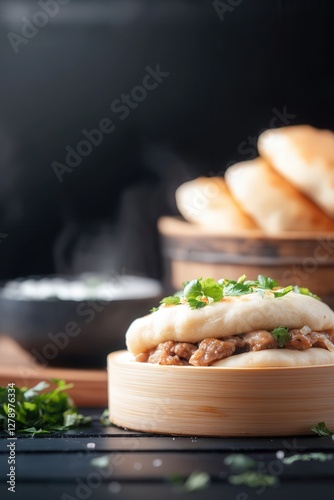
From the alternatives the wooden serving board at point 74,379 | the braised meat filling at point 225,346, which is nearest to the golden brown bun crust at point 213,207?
the wooden serving board at point 74,379

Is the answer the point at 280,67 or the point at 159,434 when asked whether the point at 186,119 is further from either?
the point at 159,434

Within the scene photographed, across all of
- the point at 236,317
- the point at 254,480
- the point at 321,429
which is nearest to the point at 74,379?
the point at 236,317

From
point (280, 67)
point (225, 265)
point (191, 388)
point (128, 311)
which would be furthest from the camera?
point (280, 67)

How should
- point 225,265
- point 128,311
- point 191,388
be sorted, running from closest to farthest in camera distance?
point 191,388, point 128,311, point 225,265

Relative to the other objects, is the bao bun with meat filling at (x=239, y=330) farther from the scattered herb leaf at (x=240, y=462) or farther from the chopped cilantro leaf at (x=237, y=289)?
the scattered herb leaf at (x=240, y=462)

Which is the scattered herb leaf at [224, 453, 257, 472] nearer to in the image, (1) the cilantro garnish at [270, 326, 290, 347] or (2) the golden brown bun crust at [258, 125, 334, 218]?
(1) the cilantro garnish at [270, 326, 290, 347]

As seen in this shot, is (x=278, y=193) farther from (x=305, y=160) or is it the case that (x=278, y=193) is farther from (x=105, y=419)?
(x=105, y=419)

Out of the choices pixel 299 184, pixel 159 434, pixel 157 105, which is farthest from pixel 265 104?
pixel 159 434
